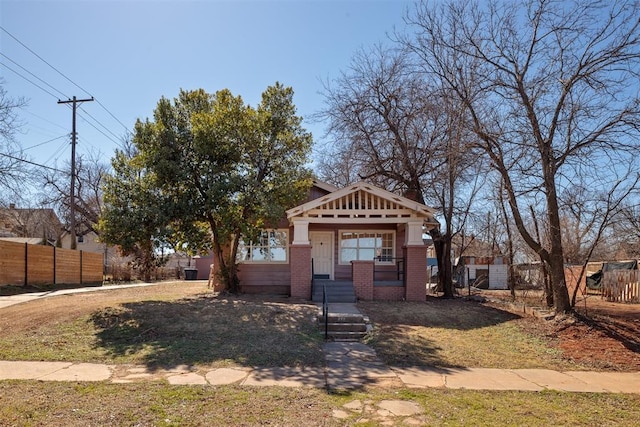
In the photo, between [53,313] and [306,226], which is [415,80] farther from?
[53,313]

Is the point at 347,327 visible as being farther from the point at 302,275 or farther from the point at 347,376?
the point at 302,275

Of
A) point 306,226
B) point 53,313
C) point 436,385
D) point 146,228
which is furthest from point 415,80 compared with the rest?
point 53,313

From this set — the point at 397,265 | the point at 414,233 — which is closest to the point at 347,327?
the point at 414,233

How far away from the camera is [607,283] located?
18688 mm

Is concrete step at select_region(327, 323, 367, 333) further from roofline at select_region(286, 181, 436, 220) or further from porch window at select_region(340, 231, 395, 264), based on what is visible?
porch window at select_region(340, 231, 395, 264)

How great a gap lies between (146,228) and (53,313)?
3506mm

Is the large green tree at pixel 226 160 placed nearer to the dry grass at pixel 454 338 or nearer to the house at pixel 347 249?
the house at pixel 347 249

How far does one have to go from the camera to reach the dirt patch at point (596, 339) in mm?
8023

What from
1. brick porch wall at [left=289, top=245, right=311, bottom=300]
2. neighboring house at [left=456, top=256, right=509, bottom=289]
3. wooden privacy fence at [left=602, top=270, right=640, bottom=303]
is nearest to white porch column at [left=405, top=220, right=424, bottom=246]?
brick porch wall at [left=289, top=245, right=311, bottom=300]

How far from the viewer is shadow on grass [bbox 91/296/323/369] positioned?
7.61 m

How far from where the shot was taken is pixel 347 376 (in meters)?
6.65

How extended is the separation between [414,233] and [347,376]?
8.58 meters

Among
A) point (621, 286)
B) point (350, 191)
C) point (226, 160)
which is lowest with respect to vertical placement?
point (621, 286)

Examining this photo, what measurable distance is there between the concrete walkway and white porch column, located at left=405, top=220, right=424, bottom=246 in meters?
7.30
